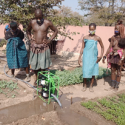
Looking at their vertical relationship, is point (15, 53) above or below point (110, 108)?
above

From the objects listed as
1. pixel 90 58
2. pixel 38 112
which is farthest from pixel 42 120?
pixel 90 58

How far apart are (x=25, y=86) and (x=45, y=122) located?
1736 millimetres

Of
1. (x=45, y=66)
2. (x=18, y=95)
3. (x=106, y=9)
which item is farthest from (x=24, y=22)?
(x=106, y=9)

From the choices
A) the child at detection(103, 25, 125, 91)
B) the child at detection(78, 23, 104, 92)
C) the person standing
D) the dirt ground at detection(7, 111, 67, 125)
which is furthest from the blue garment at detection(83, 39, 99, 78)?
the dirt ground at detection(7, 111, 67, 125)

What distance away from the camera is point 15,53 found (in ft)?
15.2

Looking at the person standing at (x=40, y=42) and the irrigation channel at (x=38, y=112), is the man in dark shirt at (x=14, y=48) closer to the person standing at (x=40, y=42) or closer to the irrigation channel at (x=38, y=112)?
the person standing at (x=40, y=42)

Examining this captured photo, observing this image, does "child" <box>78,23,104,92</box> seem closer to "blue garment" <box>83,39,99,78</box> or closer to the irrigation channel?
"blue garment" <box>83,39,99,78</box>

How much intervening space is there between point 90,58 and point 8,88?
2340mm

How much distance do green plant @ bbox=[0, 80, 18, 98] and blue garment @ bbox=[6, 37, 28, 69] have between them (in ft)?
1.80

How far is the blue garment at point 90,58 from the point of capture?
422 cm

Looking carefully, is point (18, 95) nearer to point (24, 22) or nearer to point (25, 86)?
point (25, 86)

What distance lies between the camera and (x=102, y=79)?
5.70 meters

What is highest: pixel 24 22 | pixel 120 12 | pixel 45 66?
pixel 120 12

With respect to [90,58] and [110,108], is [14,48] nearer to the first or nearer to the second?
[90,58]
